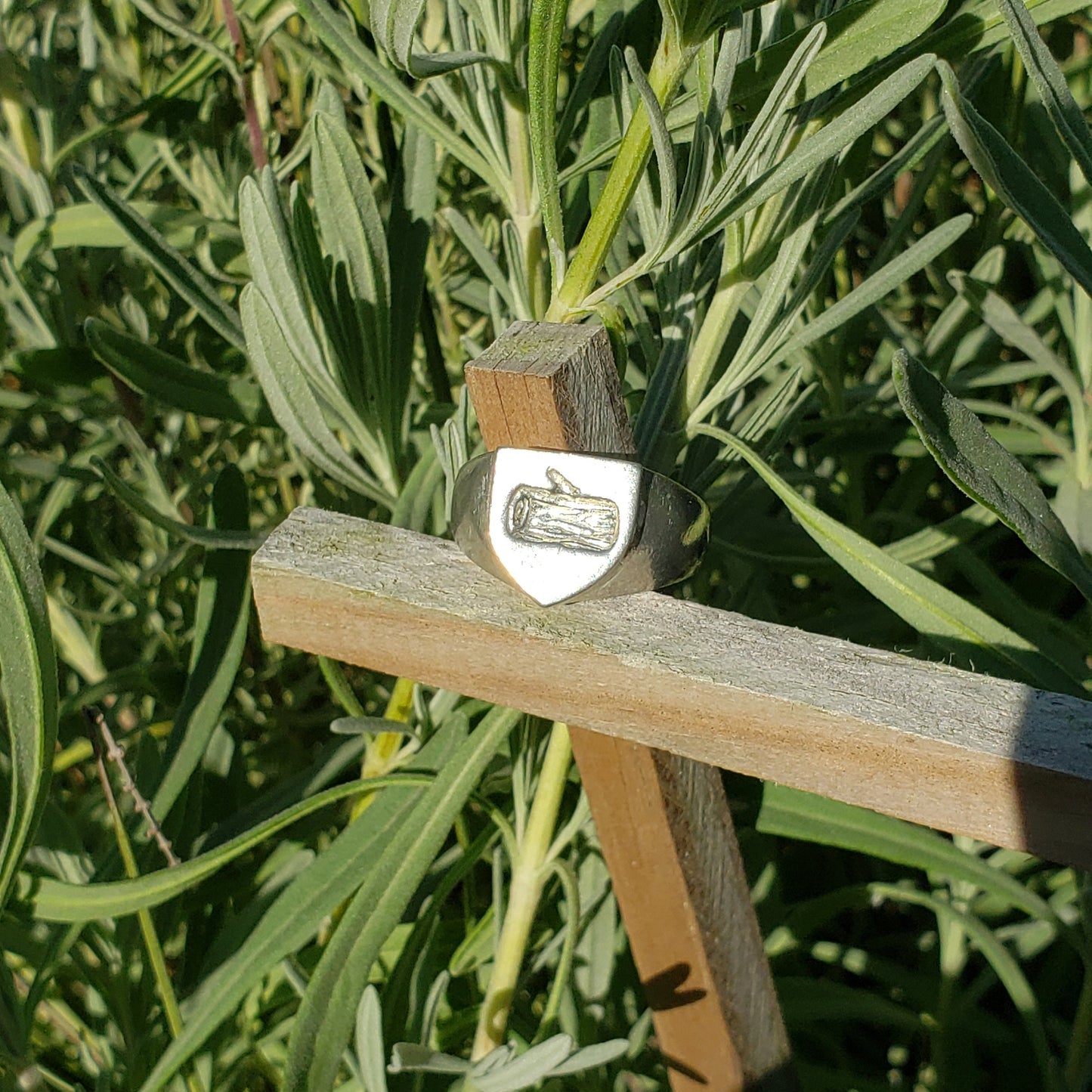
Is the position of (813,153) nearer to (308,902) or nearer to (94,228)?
(308,902)

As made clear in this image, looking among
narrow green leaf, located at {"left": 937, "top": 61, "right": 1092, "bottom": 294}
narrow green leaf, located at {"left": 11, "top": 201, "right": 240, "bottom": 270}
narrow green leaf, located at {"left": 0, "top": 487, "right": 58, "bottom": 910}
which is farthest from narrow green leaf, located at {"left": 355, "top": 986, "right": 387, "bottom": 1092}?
narrow green leaf, located at {"left": 11, "top": 201, "right": 240, "bottom": 270}

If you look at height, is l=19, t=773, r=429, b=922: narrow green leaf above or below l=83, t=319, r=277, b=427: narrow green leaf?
below

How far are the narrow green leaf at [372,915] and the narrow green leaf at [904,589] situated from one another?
266 mm

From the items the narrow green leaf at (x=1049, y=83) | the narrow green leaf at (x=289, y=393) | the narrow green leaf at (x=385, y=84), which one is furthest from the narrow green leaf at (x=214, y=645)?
the narrow green leaf at (x=1049, y=83)

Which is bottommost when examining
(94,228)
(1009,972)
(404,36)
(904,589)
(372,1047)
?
(1009,972)

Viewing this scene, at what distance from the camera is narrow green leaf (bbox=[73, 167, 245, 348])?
33.7 inches

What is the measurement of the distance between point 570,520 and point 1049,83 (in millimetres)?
296

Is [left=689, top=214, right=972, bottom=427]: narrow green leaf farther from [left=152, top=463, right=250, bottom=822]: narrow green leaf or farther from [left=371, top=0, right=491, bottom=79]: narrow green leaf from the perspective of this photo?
[left=152, top=463, right=250, bottom=822]: narrow green leaf

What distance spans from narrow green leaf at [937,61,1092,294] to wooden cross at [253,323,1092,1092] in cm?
18

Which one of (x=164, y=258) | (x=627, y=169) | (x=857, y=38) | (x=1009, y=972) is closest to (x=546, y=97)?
(x=627, y=169)

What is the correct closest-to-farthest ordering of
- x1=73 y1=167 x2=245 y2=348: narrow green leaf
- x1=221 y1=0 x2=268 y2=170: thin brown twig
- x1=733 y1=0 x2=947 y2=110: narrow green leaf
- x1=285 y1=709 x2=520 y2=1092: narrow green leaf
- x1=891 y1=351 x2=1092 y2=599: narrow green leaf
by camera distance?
x1=891 y1=351 x2=1092 y2=599: narrow green leaf < x1=733 y1=0 x2=947 y2=110: narrow green leaf < x1=285 y1=709 x2=520 y2=1092: narrow green leaf < x1=73 y1=167 x2=245 y2=348: narrow green leaf < x1=221 y1=0 x2=268 y2=170: thin brown twig

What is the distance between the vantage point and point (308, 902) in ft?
2.68

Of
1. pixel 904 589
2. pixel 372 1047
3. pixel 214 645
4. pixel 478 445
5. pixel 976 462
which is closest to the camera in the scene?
pixel 976 462

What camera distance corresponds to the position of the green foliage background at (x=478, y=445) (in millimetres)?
634
